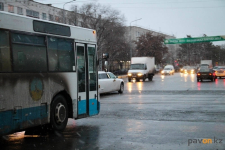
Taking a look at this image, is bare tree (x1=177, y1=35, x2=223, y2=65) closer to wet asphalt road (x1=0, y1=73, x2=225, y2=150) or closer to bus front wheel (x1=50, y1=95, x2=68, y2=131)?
wet asphalt road (x1=0, y1=73, x2=225, y2=150)

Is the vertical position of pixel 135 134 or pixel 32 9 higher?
pixel 32 9

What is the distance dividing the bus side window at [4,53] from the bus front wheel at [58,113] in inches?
79.2

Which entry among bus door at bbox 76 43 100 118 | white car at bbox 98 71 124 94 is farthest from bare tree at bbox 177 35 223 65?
bus door at bbox 76 43 100 118

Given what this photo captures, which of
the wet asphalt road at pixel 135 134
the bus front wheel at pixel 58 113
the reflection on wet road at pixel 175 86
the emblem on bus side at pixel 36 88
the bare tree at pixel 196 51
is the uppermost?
the bare tree at pixel 196 51

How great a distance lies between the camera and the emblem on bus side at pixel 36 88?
801cm

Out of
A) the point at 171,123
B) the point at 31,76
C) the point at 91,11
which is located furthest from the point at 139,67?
the point at 31,76

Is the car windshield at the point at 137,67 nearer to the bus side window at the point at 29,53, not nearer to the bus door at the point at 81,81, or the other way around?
the bus door at the point at 81,81

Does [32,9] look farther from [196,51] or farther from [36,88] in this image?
[196,51]

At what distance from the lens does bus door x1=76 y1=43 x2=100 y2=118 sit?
10039 millimetres

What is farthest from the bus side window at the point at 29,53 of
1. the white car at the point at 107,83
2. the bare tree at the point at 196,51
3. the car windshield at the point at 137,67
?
the bare tree at the point at 196,51

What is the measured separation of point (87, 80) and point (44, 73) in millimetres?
2108

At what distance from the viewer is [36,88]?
8.17 metres

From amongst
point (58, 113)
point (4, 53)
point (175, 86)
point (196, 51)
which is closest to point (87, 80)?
point (58, 113)

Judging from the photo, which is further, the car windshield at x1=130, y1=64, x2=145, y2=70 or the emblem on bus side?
the car windshield at x1=130, y1=64, x2=145, y2=70
